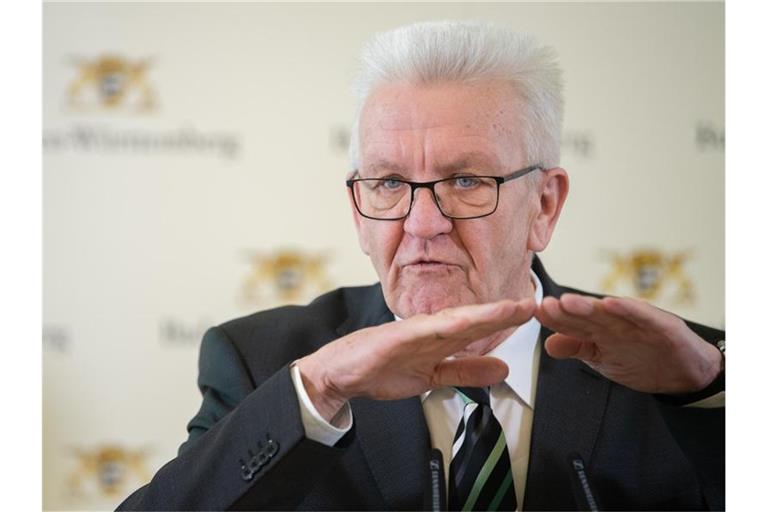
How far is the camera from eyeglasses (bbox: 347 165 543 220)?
1.28 meters

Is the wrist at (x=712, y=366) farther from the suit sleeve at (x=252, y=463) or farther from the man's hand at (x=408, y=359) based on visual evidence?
the suit sleeve at (x=252, y=463)

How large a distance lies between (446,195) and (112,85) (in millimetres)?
1300

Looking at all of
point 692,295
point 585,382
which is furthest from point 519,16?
point 585,382

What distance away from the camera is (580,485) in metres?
1.27

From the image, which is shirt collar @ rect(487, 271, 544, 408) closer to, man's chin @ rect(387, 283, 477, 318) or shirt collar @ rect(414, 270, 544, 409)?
shirt collar @ rect(414, 270, 544, 409)

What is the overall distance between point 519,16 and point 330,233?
0.70 m

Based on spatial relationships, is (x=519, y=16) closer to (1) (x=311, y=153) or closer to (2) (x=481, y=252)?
(1) (x=311, y=153)

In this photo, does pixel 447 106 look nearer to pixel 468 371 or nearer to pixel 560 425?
pixel 468 371

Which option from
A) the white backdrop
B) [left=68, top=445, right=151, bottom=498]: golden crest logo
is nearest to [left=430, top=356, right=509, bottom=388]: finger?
the white backdrop

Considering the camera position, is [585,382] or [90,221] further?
[90,221]

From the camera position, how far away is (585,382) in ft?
4.51

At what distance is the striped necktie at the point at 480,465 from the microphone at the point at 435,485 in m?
0.03

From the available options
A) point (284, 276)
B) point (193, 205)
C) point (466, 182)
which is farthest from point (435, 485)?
point (193, 205)

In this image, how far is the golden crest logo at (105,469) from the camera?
2.19 metres
